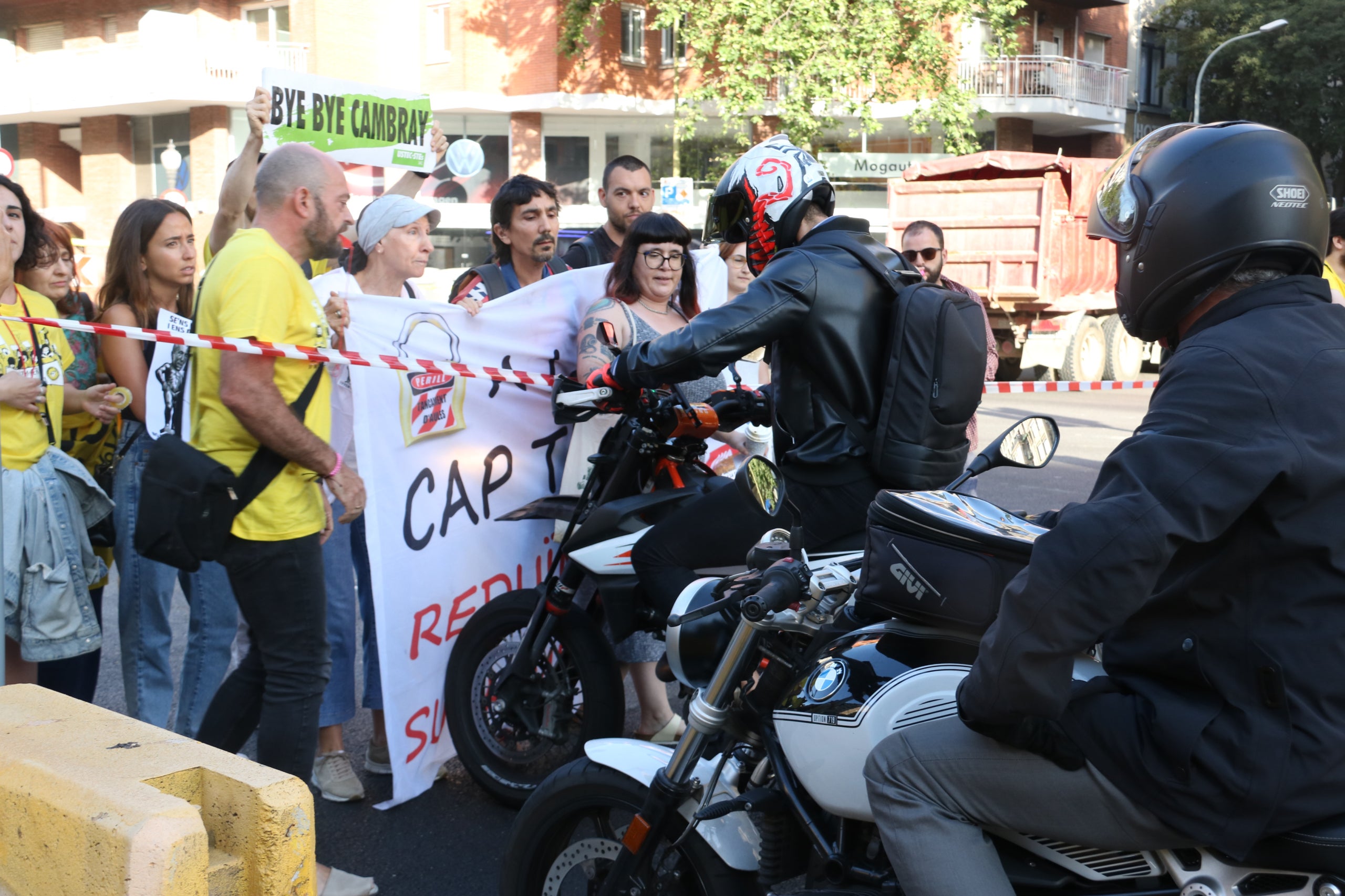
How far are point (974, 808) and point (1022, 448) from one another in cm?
83

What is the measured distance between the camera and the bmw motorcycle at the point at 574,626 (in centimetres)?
380

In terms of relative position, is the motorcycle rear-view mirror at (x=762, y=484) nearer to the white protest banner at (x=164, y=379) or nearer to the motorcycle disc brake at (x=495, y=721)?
the motorcycle disc brake at (x=495, y=721)

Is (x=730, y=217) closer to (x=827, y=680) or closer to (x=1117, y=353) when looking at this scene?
(x=827, y=680)

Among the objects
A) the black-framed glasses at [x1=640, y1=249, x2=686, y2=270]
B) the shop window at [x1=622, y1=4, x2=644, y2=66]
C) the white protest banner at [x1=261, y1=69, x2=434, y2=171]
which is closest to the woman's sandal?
the black-framed glasses at [x1=640, y1=249, x2=686, y2=270]

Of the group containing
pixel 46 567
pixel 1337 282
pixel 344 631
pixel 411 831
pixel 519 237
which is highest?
pixel 519 237

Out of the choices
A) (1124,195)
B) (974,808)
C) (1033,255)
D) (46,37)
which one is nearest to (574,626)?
(974,808)

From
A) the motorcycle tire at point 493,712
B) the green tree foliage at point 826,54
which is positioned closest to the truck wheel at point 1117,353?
the green tree foliage at point 826,54

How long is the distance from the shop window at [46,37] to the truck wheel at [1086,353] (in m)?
30.9

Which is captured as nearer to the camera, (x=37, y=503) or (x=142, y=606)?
(x=37, y=503)

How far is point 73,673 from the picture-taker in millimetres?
3938

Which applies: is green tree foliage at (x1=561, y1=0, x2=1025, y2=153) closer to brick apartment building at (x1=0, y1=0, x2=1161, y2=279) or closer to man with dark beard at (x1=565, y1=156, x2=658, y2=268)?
brick apartment building at (x1=0, y1=0, x2=1161, y2=279)

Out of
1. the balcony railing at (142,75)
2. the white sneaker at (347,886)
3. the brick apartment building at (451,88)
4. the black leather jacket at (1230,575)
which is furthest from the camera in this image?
the brick apartment building at (451,88)

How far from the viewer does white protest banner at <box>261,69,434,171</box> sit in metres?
5.65

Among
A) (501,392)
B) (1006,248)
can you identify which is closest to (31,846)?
(501,392)
